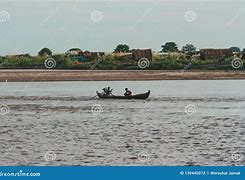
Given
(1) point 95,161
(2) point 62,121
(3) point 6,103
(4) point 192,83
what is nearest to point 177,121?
(2) point 62,121

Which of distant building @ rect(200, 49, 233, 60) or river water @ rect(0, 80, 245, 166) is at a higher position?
distant building @ rect(200, 49, 233, 60)

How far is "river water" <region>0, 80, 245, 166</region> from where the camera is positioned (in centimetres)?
1024

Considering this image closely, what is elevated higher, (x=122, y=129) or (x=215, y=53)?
(x=215, y=53)

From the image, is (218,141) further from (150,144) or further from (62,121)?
(62,121)

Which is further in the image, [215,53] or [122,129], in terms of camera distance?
[122,129]

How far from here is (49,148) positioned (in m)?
11.4

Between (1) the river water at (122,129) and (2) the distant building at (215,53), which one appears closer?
(2) the distant building at (215,53)

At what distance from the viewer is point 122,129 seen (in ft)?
47.2

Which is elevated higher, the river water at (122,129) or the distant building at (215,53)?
the distant building at (215,53)

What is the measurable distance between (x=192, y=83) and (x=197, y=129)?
664 inches

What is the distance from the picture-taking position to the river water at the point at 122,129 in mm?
10243

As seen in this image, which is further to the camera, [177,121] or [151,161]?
[177,121]

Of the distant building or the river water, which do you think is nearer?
the distant building
